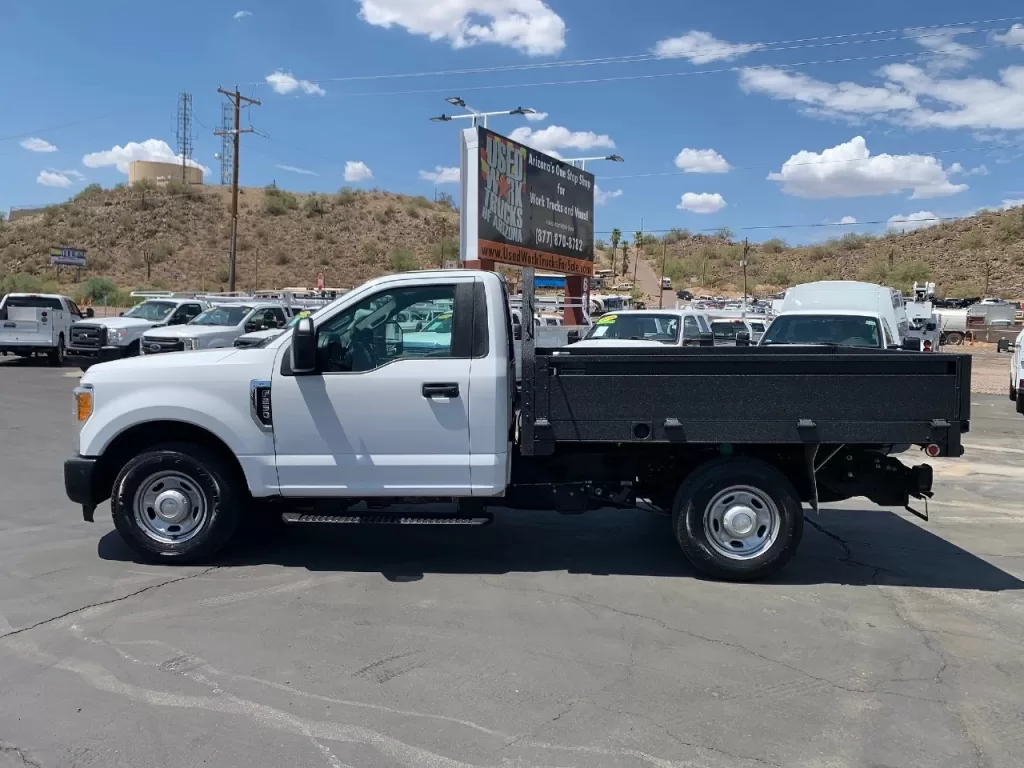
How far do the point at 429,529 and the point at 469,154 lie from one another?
52.4 ft

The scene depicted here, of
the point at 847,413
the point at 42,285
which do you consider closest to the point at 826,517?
the point at 847,413

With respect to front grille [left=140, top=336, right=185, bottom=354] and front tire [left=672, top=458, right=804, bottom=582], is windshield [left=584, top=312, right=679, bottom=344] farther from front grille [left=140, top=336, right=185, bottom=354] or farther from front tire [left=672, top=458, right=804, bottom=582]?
front tire [left=672, top=458, right=804, bottom=582]

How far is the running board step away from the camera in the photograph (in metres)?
Answer: 5.86

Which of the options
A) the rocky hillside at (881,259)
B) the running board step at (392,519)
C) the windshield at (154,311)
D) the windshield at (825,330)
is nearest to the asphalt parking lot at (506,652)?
the running board step at (392,519)

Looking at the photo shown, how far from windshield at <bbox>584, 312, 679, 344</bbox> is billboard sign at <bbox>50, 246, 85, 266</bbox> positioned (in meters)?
48.5

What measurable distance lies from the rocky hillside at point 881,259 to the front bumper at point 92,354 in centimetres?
6557

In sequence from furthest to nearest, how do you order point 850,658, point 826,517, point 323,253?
point 323,253 < point 826,517 < point 850,658

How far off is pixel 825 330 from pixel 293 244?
59.8 meters

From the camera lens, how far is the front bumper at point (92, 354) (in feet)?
69.4

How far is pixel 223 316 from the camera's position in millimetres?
21328

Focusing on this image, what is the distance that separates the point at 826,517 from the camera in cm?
809

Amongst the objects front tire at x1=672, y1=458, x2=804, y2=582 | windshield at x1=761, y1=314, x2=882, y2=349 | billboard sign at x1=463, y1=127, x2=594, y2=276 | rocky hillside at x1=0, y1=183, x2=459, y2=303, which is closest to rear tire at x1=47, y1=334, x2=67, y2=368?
billboard sign at x1=463, y1=127, x2=594, y2=276

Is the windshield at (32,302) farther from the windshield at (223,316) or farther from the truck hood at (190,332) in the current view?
the truck hood at (190,332)

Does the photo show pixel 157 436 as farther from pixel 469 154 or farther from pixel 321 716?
pixel 469 154
